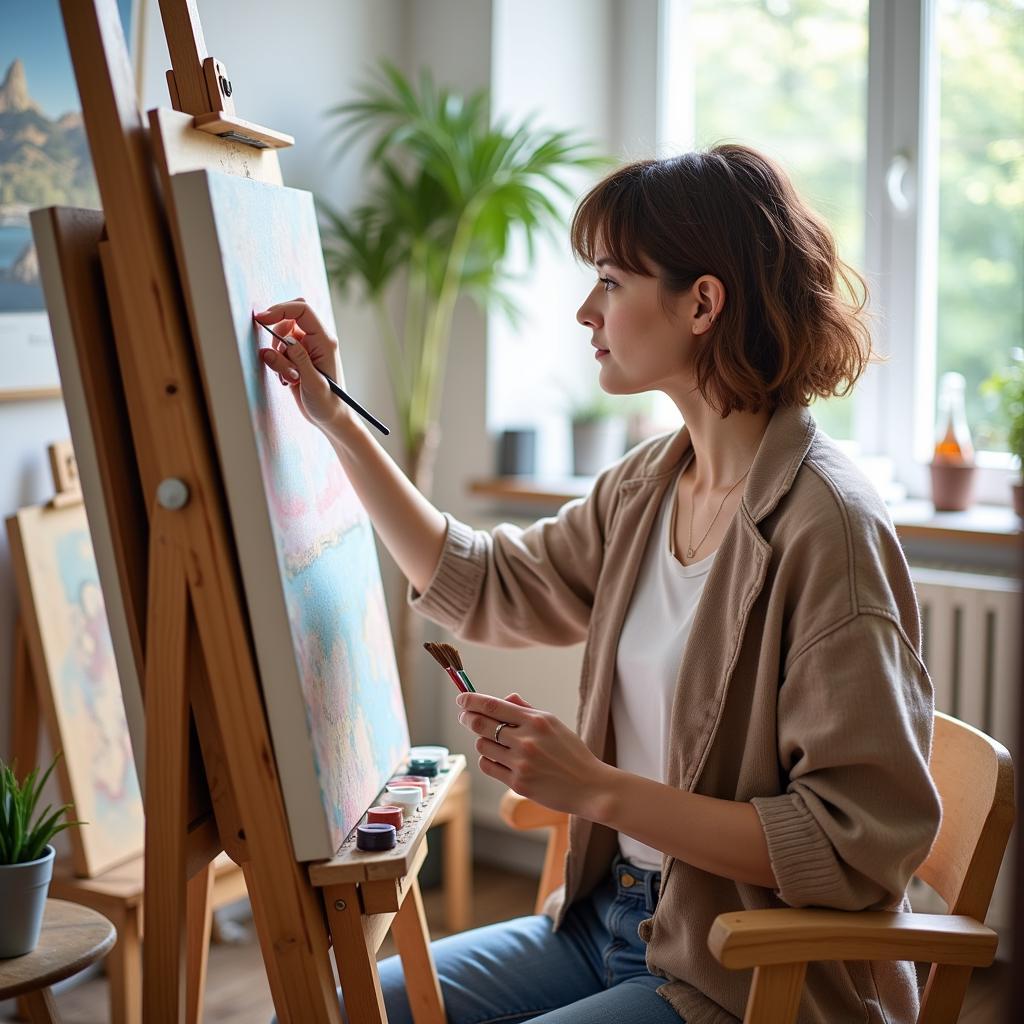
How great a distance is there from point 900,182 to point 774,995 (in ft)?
6.36

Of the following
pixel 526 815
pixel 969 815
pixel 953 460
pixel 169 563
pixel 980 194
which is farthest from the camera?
pixel 980 194

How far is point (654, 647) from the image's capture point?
1393mm

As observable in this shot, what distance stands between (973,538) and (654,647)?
3.47 ft

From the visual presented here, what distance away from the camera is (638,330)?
4.53 ft

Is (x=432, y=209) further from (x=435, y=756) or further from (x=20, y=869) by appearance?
(x=20, y=869)

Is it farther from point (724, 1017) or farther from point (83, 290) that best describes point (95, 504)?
point (724, 1017)

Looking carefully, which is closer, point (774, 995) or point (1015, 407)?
point (774, 995)

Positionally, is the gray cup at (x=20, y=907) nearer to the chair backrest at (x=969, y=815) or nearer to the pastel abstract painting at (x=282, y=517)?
the pastel abstract painting at (x=282, y=517)

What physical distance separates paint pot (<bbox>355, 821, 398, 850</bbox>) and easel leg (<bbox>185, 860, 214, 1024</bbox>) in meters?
0.29

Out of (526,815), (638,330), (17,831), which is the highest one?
(638,330)

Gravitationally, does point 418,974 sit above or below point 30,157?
below

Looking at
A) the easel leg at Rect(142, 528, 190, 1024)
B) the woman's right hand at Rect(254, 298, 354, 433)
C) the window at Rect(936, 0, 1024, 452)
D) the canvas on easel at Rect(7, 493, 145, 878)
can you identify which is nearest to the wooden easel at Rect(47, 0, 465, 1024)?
the easel leg at Rect(142, 528, 190, 1024)

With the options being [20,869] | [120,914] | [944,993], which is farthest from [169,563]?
[120,914]

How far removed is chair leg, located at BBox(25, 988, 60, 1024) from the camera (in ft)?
4.53
